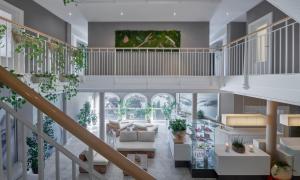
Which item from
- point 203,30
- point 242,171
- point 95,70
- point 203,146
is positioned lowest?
point 242,171

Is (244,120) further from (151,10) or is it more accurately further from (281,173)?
(151,10)

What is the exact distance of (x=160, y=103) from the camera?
61.8ft

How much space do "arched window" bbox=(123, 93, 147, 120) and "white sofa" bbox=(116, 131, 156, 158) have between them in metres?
7.13

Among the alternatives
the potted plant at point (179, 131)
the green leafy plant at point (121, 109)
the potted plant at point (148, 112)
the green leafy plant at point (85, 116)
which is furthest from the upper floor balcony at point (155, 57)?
the green leafy plant at point (121, 109)

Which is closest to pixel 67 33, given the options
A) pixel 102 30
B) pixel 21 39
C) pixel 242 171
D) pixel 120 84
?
pixel 102 30

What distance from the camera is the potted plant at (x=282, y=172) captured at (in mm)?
7195

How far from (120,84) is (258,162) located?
16.1ft

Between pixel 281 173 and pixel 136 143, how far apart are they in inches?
206

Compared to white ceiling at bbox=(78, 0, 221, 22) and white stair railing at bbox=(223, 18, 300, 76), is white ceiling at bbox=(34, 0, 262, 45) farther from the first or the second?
white stair railing at bbox=(223, 18, 300, 76)

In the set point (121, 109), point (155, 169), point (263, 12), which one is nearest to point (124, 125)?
point (121, 109)

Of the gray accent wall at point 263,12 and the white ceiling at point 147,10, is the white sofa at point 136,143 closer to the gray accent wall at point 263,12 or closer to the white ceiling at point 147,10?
the white ceiling at point 147,10

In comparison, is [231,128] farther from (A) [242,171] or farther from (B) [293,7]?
(B) [293,7]

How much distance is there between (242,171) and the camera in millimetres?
7613

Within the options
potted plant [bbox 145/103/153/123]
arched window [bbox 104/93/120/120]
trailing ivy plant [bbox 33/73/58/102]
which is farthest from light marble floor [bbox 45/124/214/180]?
arched window [bbox 104/93/120/120]
